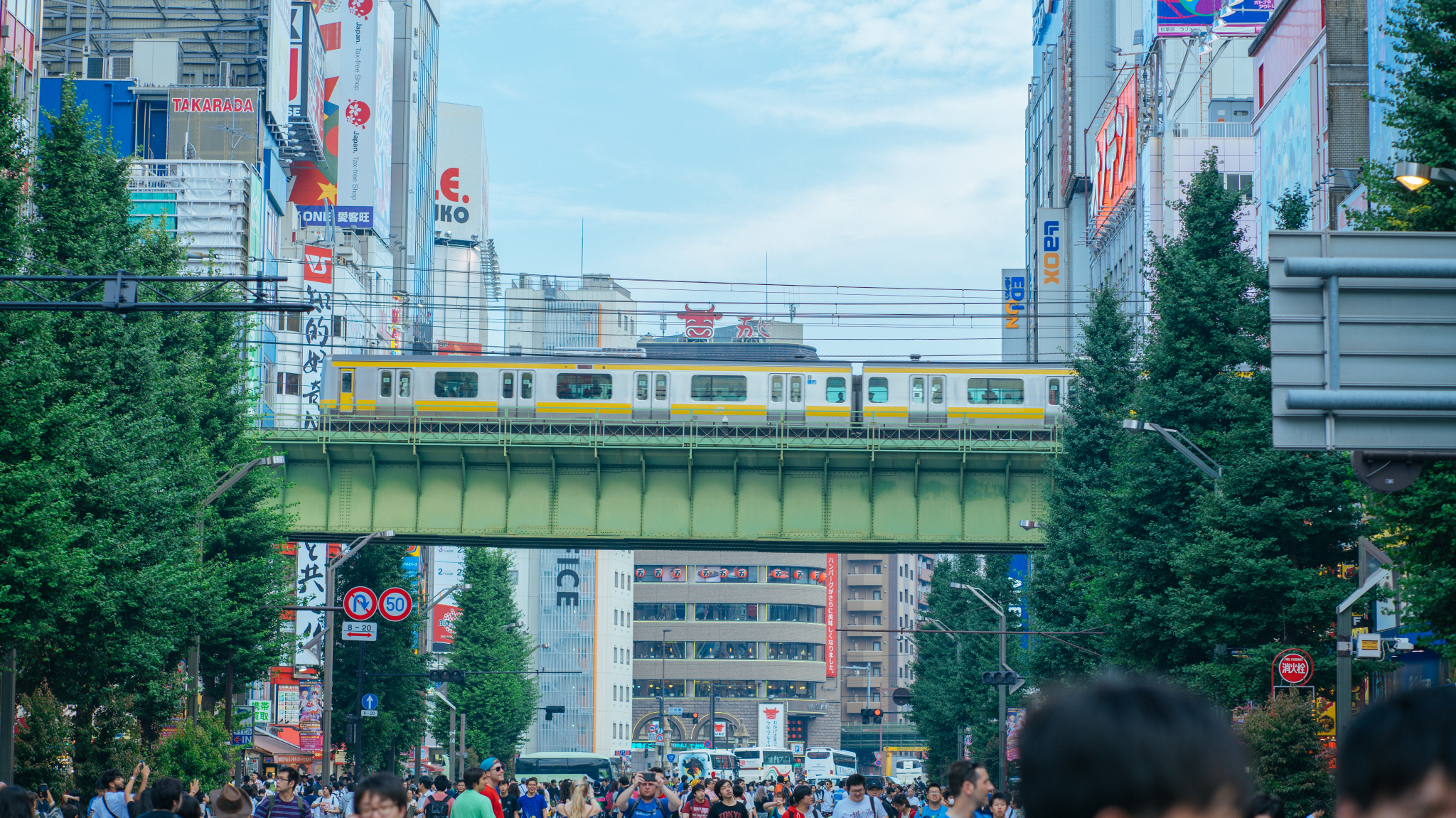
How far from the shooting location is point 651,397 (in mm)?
54062

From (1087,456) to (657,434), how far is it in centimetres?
1605

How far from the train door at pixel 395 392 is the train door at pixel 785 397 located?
11.0 metres

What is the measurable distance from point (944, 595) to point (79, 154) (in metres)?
61.8

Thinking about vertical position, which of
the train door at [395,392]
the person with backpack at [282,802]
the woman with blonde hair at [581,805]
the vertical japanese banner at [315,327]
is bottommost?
the woman with blonde hair at [581,805]

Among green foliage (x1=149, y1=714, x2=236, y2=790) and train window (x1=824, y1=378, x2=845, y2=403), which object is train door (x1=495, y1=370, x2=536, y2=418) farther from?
green foliage (x1=149, y1=714, x2=236, y2=790)

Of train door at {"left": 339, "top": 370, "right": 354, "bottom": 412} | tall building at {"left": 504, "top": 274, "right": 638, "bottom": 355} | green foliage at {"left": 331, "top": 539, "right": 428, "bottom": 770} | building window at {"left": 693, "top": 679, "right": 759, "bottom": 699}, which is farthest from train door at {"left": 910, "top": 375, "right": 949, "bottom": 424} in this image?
tall building at {"left": 504, "top": 274, "right": 638, "bottom": 355}

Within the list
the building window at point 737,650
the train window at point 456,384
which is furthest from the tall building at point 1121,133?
the building window at point 737,650

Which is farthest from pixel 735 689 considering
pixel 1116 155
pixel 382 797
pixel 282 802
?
pixel 382 797

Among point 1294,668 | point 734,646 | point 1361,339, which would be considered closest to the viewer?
point 1361,339

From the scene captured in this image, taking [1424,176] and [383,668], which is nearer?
[1424,176]

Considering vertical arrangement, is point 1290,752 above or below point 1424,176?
below

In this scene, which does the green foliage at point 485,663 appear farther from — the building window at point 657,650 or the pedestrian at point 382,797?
the pedestrian at point 382,797

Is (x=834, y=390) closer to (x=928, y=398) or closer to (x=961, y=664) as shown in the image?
(x=928, y=398)

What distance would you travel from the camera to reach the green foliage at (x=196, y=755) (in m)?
34.1
